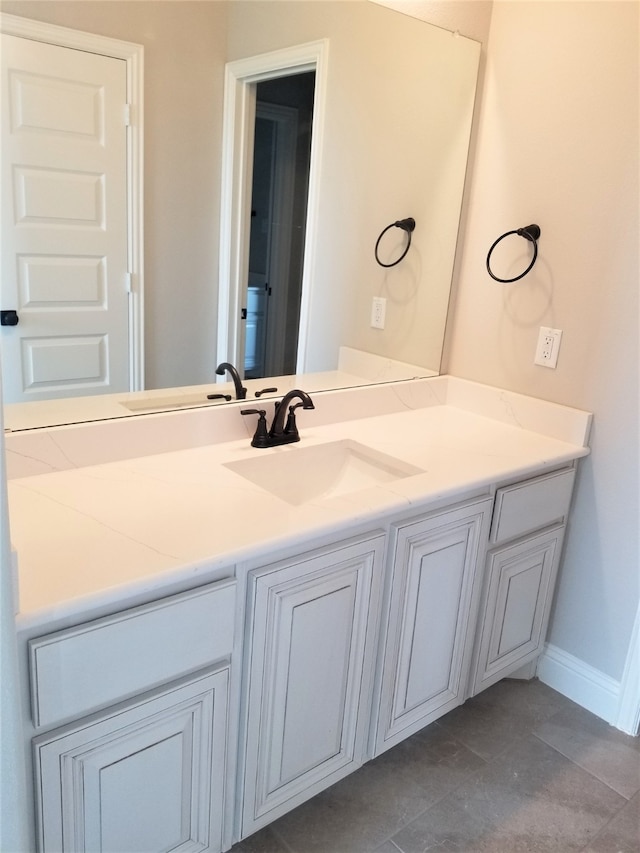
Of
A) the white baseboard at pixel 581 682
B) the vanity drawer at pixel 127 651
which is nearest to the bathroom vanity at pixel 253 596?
the vanity drawer at pixel 127 651

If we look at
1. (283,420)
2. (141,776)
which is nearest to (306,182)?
(283,420)

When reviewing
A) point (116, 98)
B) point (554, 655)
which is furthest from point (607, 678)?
point (116, 98)

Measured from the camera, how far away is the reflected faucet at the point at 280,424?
1842 mm

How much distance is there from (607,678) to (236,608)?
1.44m

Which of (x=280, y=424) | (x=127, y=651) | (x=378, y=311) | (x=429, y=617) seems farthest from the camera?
(x=378, y=311)

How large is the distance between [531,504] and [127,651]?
1.26 metres

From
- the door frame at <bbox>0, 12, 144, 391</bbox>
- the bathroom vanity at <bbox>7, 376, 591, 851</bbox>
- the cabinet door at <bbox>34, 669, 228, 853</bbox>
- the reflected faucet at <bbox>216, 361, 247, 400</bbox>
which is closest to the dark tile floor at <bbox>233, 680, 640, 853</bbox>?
the bathroom vanity at <bbox>7, 376, 591, 851</bbox>

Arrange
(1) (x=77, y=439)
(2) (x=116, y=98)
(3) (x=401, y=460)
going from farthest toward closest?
(3) (x=401, y=460)
(1) (x=77, y=439)
(2) (x=116, y=98)

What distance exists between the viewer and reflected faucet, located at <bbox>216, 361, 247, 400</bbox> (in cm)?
185

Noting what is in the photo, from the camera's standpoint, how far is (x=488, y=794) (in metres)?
1.83

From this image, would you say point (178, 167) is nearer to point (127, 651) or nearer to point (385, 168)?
point (385, 168)

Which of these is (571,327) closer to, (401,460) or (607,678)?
(401,460)

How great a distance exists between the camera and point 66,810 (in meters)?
1.17

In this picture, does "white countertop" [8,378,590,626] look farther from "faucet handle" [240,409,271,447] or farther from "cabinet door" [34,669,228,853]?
"cabinet door" [34,669,228,853]
